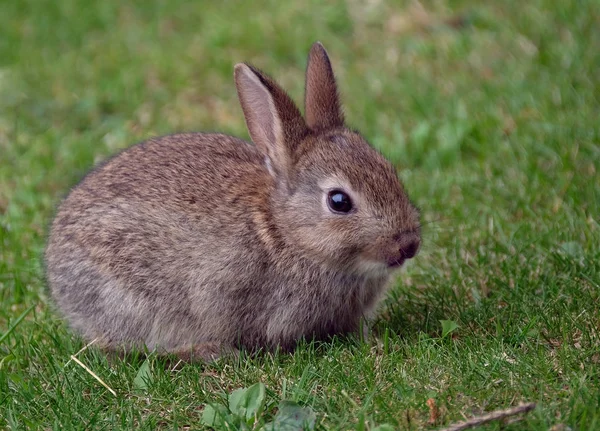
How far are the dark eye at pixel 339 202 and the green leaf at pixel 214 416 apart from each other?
4.04 ft

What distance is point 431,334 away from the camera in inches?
194

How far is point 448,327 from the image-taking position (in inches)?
189

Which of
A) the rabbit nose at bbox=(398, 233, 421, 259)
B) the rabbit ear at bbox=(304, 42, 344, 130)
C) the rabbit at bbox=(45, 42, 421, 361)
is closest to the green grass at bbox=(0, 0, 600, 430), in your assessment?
the rabbit at bbox=(45, 42, 421, 361)

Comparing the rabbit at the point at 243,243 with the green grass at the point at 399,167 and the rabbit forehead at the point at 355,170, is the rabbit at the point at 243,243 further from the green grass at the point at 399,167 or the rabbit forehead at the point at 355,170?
the green grass at the point at 399,167

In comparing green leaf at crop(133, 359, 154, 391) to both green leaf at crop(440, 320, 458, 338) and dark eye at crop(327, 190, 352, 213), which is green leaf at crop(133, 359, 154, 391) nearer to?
dark eye at crop(327, 190, 352, 213)

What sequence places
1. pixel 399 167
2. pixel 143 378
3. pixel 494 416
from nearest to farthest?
pixel 494 416, pixel 143 378, pixel 399 167

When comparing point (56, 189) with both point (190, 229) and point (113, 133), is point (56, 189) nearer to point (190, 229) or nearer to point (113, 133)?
point (113, 133)

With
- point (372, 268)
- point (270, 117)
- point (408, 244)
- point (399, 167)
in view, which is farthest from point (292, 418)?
point (399, 167)

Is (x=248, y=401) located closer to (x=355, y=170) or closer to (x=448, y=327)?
(x=448, y=327)

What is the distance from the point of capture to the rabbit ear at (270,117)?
4.92 m

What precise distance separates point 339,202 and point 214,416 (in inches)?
52.6

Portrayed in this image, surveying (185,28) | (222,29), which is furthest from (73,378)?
(185,28)

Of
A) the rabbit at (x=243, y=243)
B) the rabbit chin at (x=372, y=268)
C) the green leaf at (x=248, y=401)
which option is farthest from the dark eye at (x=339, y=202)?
the green leaf at (x=248, y=401)

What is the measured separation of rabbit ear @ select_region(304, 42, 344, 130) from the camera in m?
5.26
